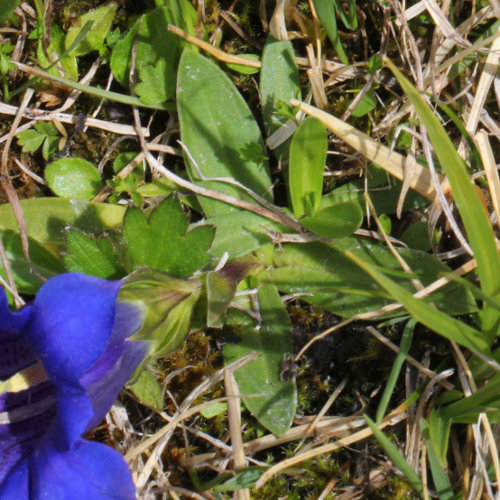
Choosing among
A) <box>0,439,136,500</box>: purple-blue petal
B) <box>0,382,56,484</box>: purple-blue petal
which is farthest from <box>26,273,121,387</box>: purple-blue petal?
<box>0,382,56,484</box>: purple-blue petal

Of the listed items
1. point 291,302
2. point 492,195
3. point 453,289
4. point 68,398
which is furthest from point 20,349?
point 492,195

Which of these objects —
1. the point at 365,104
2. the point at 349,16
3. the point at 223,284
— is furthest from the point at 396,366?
the point at 349,16

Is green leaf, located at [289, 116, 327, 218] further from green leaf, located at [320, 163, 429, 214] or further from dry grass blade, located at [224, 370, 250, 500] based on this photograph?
dry grass blade, located at [224, 370, 250, 500]

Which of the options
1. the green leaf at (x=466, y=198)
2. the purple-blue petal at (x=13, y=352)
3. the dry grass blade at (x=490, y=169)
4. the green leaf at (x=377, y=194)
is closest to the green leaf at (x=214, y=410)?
the purple-blue petal at (x=13, y=352)

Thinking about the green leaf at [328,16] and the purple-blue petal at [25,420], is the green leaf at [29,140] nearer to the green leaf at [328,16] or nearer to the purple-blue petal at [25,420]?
the purple-blue petal at [25,420]

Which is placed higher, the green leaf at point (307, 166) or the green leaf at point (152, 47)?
the green leaf at point (152, 47)

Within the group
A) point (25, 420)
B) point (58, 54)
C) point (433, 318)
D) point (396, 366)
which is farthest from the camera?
point (58, 54)

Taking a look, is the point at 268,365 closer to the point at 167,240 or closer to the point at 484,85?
the point at 167,240
